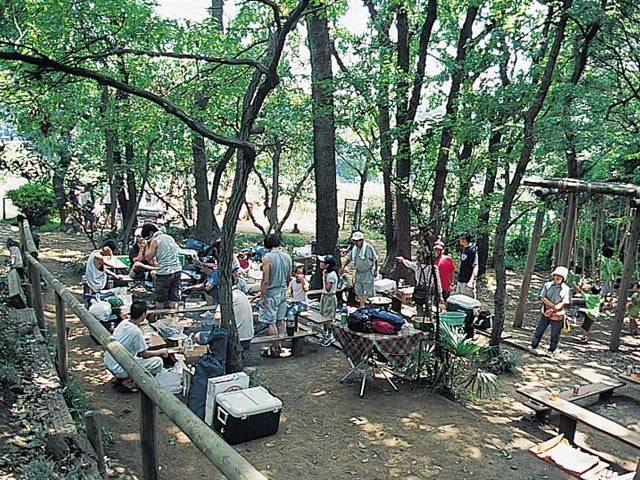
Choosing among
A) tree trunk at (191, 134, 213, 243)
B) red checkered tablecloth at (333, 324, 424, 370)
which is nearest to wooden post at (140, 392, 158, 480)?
red checkered tablecloth at (333, 324, 424, 370)

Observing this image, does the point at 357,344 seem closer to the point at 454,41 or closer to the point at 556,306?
the point at 556,306

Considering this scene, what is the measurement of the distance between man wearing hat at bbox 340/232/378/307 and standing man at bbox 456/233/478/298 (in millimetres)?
1681

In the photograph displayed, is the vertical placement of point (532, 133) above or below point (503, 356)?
above

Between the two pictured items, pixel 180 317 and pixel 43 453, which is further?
pixel 180 317

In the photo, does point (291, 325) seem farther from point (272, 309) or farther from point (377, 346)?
point (377, 346)

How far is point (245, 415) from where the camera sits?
4855mm

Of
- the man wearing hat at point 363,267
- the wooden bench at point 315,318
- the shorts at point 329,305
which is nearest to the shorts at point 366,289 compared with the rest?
the man wearing hat at point 363,267

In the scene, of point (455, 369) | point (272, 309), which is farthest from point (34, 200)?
point (455, 369)

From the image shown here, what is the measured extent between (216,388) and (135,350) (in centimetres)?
105

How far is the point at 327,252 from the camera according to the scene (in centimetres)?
1081

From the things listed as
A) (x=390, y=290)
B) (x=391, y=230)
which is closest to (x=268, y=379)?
(x=390, y=290)

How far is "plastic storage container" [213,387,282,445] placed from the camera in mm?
4871

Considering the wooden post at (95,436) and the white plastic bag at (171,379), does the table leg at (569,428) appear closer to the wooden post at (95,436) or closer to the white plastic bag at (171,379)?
the white plastic bag at (171,379)

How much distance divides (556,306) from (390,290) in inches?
120
